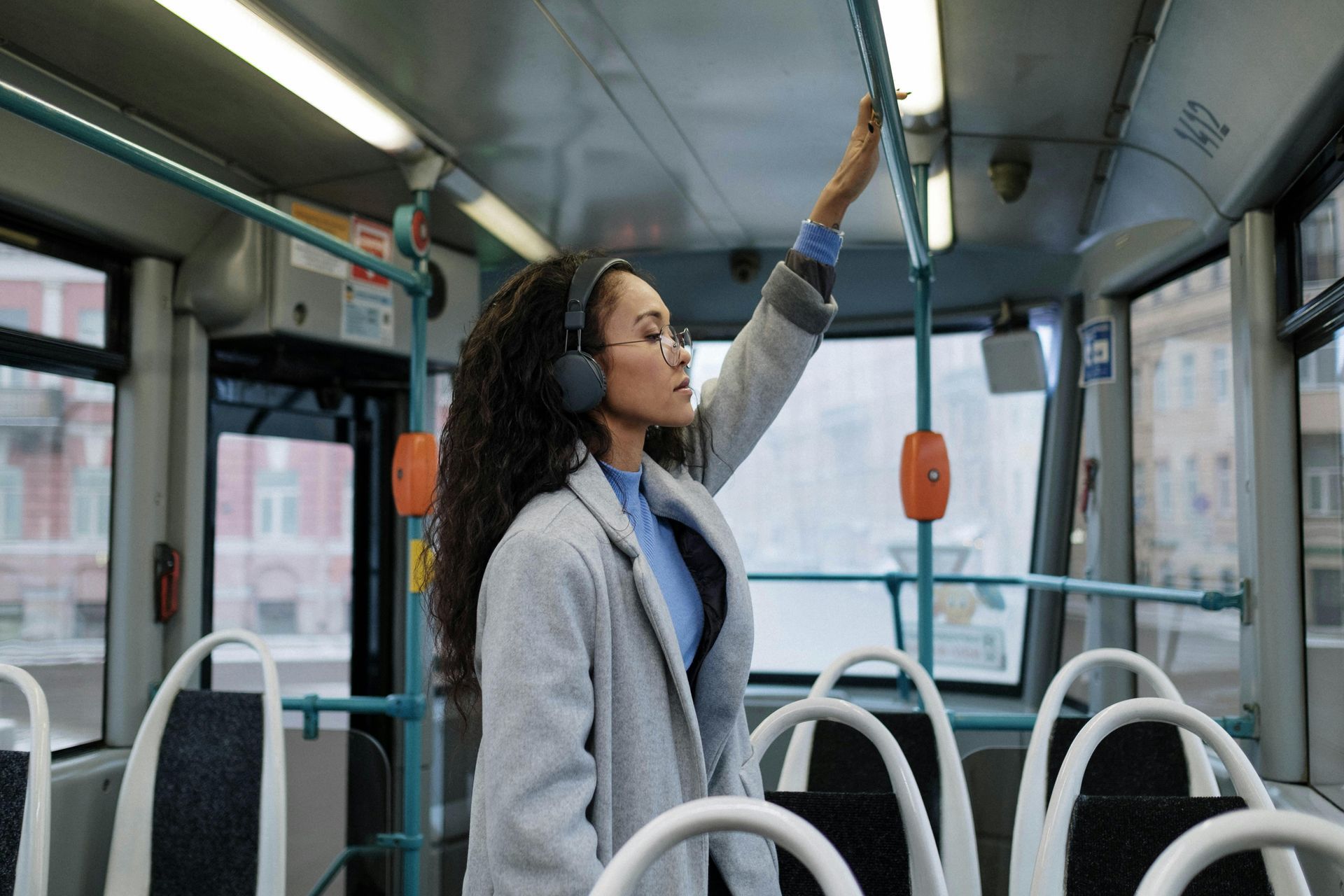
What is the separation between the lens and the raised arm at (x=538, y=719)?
0.99 m

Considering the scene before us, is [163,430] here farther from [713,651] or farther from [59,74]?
[713,651]

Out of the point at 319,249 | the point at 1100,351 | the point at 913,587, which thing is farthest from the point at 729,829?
the point at 913,587

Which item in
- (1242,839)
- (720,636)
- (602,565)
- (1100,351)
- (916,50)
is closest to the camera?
Answer: (1242,839)

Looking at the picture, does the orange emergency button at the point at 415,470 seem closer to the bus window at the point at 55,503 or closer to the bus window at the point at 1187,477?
the bus window at the point at 55,503

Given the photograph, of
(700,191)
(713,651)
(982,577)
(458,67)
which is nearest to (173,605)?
(458,67)

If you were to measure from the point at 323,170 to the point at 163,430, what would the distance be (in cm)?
95

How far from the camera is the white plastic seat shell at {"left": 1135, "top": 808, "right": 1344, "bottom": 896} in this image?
724 millimetres

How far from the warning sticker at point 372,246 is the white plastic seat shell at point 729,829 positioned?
3126mm

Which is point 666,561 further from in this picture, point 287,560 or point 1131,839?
point 287,560

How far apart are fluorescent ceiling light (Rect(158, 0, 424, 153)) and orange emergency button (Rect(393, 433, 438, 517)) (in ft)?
2.78

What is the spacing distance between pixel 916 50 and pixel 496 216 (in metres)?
1.80

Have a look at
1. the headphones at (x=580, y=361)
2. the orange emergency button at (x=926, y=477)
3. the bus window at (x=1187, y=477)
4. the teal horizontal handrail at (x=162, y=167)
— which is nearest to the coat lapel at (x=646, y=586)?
the headphones at (x=580, y=361)

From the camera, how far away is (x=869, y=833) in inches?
59.6

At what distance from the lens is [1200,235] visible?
10.7 feet
